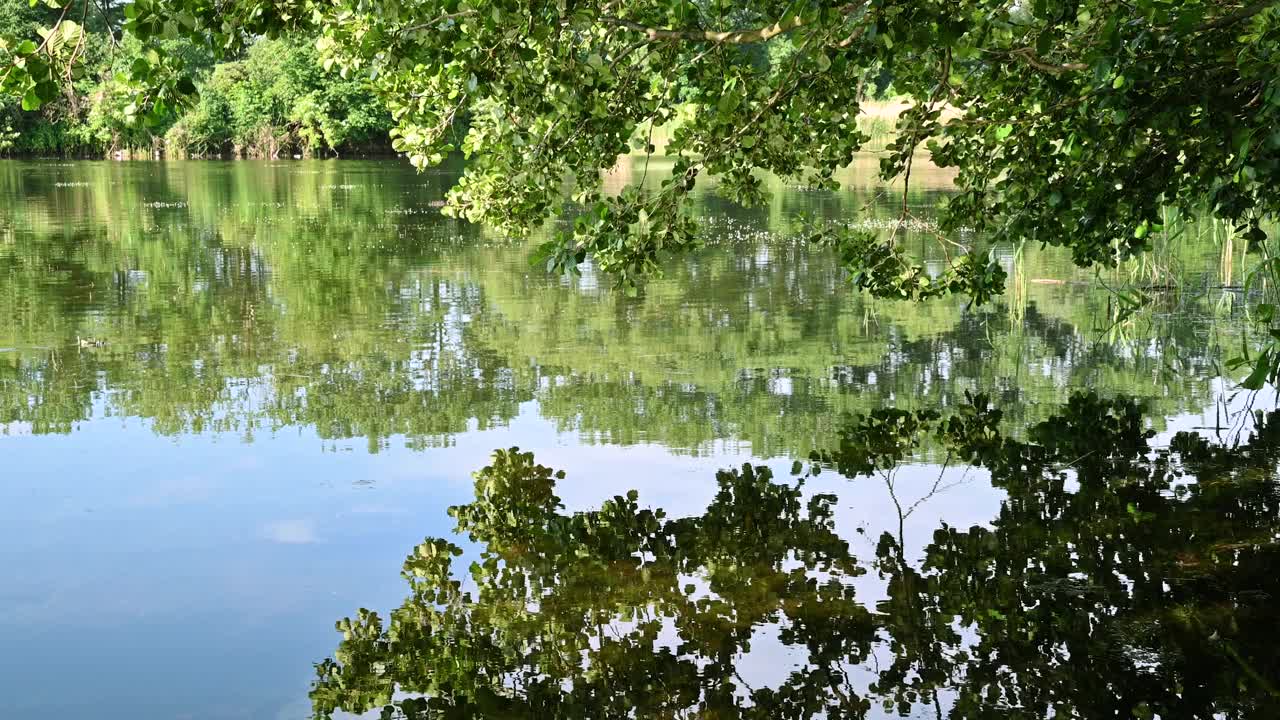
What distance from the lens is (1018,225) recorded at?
837cm

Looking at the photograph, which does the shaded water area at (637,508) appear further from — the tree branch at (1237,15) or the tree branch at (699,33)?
the tree branch at (1237,15)

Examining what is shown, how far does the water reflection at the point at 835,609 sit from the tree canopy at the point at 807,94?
67.7 inches

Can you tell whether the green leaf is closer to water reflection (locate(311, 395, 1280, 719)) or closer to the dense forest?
water reflection (locate(311, 395, 1280, 719))

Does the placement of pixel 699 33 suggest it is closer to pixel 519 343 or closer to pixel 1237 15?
pixel 1237 15

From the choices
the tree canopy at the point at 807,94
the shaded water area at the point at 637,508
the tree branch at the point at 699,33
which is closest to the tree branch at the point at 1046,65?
the tree canopy at the point at 807,94

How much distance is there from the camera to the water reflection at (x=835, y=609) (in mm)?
6215

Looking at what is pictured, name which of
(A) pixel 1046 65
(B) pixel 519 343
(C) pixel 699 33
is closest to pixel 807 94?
(C) pixel 699 33

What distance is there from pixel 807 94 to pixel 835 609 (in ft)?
11.1

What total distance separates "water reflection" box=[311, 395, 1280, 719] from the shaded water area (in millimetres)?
25

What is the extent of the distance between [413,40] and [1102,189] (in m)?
Result: 4.04

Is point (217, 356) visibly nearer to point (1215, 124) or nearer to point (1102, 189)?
point (1102, 189)

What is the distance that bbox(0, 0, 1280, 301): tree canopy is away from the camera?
21.5ft

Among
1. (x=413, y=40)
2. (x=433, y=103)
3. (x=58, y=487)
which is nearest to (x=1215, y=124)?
(x=413, y=40)

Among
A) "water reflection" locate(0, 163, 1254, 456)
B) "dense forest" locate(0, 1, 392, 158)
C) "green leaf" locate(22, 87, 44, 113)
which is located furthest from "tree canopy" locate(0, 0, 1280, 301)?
"dense forest" locate(0, 1, 392, 158)
